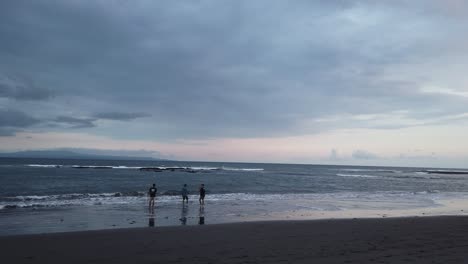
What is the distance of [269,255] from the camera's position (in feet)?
32.1

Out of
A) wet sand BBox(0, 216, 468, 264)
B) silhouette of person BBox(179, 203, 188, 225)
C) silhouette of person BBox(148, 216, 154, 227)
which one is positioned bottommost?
silhouette of person BBox(179, 203, 188, 225)

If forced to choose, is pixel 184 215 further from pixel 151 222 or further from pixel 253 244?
pixel 253 244

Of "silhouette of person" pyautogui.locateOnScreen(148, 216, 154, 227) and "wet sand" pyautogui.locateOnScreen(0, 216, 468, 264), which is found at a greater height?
"wet sand" pyautogui.locateOnScreen(0, 216, 468, 264)

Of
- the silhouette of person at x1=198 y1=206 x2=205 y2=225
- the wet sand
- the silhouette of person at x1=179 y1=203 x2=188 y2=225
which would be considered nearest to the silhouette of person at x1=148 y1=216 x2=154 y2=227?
the silhouette of person at x1=179 y1=203 x2=188 y2=225

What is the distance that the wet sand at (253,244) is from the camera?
31.8ft

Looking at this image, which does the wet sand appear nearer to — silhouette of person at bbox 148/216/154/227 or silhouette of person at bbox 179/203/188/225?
silhouette of person at bbox 148/216/154/227

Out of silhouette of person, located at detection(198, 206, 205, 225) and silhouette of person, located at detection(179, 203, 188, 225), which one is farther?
silhouette of person, located at detection(179, 203, 188, 225)

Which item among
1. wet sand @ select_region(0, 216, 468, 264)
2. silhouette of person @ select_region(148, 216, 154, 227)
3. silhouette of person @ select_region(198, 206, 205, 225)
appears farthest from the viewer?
silhouette of person @ select_region(198, 206, 205, 225)

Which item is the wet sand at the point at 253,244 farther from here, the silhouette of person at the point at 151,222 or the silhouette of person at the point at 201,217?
the silhouette of person at the point at 201,217

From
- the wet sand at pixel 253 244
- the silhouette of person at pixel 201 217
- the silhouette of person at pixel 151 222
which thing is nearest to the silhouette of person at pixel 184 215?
the silhouette of person at pixel 201 217

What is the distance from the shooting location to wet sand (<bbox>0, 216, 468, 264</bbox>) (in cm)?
968

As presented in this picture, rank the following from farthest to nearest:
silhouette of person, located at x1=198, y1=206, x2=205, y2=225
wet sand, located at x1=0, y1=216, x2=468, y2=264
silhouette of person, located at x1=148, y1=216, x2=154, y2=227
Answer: silhouette of person, located at x1=198, y1=206, x2=205, y2=225 → silhouette of person, located at x1=148, y1=216, x2=154, y2=227 → wet sand, located at x1=0, y1=216, x2=468, y2=264

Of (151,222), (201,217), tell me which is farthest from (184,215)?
(151,222)

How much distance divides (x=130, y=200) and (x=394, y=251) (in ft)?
71.1
